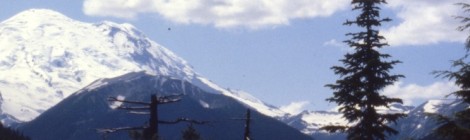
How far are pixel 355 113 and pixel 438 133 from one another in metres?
9.80

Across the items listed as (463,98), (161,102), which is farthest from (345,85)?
(161,102)

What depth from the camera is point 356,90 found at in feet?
105

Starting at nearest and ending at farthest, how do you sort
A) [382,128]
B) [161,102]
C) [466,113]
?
[161,102]
[466,113]
[382,128]

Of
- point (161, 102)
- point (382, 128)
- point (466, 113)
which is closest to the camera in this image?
point (161, 102)

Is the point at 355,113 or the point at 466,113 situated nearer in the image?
the point at 466,113

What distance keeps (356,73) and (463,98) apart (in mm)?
8771

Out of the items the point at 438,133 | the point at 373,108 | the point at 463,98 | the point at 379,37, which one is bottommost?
the point at 438,133

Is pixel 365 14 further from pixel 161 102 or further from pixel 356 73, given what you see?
pixel 161 102

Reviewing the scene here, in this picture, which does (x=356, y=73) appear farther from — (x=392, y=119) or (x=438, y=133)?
Result: (x=438, y=133)

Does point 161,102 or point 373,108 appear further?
point 373,108

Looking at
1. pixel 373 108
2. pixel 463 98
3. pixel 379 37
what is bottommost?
pixel 463 98

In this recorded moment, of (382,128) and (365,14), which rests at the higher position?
(365,14)

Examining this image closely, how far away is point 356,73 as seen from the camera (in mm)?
32125

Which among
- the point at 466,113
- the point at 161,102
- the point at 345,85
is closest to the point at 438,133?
the point at 466,113
